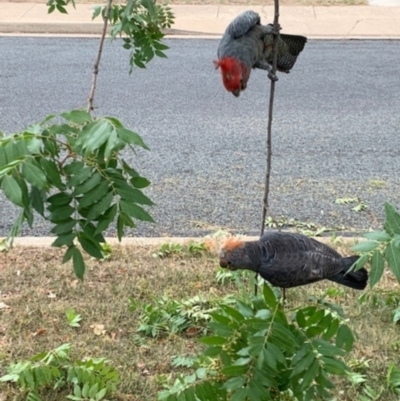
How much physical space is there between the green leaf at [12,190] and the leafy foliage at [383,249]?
0.77m

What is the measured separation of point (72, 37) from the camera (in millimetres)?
10469

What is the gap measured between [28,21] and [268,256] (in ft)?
32.4

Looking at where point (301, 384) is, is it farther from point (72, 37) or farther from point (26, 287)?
point (72, 37)

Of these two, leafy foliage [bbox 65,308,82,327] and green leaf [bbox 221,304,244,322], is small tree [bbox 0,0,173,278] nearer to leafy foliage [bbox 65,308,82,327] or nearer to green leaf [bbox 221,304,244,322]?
green leaf [bbox 221,304,244,322]

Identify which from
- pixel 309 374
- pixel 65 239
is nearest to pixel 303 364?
pixel 309 374

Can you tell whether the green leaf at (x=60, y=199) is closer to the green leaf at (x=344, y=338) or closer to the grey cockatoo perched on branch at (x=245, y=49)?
the grey cockatoo perched on branch at (x=245, y=49)

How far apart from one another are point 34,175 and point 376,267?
80 centimetres

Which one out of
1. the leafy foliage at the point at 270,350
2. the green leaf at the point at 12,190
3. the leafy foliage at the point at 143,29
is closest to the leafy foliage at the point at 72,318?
the leafy foliage at the point at 143,29

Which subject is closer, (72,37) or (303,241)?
(303,241)

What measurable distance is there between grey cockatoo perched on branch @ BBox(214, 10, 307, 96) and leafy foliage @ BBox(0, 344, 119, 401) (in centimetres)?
160

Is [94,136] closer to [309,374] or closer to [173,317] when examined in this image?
[309,374]

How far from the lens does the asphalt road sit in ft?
16.8

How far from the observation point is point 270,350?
1689 mm

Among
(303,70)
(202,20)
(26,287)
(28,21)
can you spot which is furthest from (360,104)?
(28,21)
